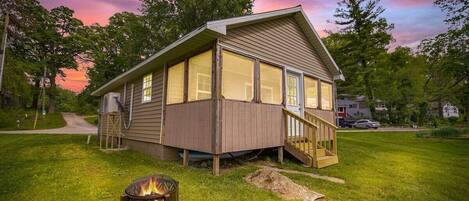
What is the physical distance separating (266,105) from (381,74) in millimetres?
26996

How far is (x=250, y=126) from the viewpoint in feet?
19.3

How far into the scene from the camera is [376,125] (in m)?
25.7

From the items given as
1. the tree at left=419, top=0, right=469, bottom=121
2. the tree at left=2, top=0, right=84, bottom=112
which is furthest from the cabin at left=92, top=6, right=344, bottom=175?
the tree at left=2, top=0, right=84, bottom=112

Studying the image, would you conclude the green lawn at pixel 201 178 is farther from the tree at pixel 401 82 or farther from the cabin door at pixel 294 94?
the tree at pixel 401 82

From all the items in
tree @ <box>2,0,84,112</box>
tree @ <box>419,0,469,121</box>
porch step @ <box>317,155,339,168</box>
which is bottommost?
porch step @ <box>317,155,339,168</box>

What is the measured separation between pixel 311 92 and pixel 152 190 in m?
7.66

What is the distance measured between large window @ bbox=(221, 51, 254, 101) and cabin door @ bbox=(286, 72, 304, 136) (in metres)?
1.89

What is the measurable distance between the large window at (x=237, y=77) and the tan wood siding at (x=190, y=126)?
0.62 m

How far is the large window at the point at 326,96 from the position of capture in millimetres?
9383

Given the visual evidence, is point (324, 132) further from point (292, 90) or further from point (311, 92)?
point (311, 92)

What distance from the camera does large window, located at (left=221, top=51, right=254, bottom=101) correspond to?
559 centimetres

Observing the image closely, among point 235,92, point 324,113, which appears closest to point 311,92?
point 324,113

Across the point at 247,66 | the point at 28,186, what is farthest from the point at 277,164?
the point at 28,186

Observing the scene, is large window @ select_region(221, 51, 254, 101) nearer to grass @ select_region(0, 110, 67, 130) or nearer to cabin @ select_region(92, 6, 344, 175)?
cabin @ select_region(92, 6, 344, 175)
